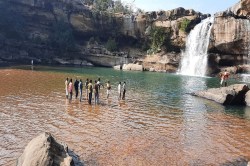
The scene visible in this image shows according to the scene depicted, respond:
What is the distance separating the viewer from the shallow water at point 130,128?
1455 centimetres

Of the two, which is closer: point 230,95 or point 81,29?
point 230,95

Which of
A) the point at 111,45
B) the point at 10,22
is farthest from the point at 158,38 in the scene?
the point at 10,22

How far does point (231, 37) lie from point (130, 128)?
161 ft

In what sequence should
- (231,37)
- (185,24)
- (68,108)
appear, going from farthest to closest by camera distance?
(185,24) < (231,37) < (68,108)

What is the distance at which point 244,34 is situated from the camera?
62.0 meters

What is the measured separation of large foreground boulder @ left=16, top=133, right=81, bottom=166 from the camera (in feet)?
34.5

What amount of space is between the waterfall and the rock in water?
56.4 meters

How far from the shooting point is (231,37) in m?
62.9

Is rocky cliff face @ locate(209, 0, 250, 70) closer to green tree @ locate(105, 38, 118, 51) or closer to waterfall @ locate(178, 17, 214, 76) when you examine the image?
waterfall @ locate(178, 17, 214, 76)

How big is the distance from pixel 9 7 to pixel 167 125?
67.8 m

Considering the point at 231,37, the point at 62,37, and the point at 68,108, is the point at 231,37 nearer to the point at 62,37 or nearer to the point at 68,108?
the point at 62,37

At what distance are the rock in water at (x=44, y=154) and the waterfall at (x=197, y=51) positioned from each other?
56.4m

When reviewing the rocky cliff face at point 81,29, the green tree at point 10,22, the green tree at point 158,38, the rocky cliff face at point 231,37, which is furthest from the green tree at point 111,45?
the rocky cliff face at point 231,37

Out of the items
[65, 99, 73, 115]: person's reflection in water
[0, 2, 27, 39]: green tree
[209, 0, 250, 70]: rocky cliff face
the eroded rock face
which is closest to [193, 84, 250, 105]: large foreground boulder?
[65, 99, 73, 115]: person's reflection in water
